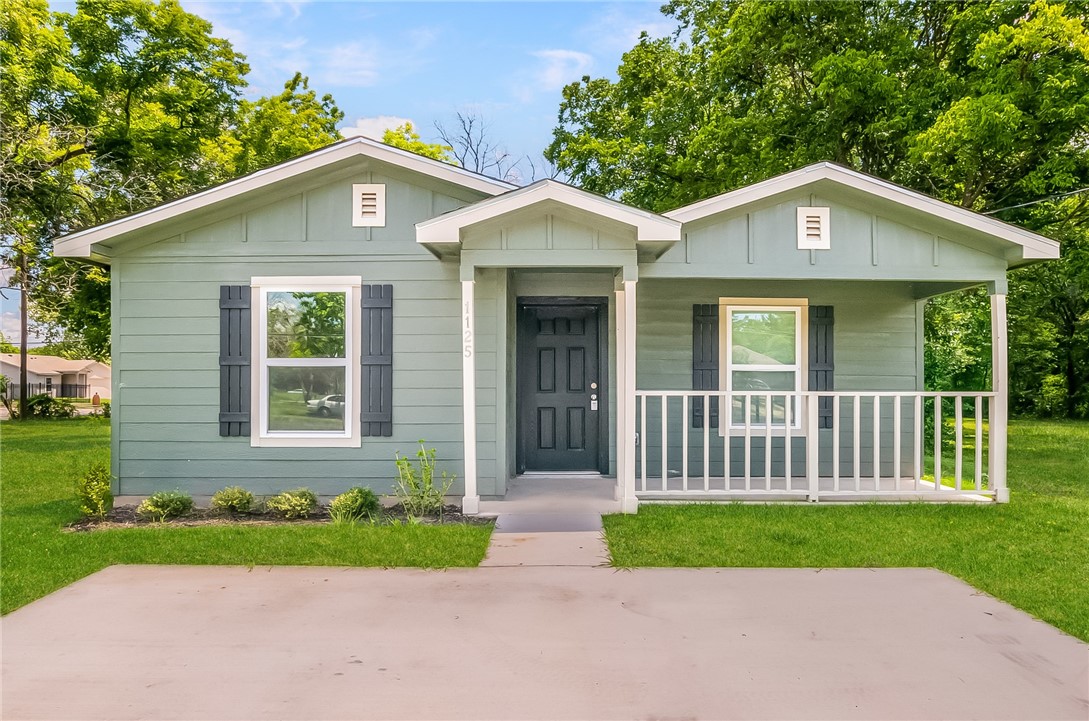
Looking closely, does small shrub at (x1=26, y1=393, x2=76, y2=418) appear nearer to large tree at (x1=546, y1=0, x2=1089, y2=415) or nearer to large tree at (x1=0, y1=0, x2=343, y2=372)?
large tree at (x1=0, y1=0, x2=343, y2=372)

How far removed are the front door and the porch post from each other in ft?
12.5

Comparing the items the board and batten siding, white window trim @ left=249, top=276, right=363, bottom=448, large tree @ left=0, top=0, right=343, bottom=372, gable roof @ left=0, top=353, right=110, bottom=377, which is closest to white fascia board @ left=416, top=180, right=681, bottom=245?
the board and batten siding

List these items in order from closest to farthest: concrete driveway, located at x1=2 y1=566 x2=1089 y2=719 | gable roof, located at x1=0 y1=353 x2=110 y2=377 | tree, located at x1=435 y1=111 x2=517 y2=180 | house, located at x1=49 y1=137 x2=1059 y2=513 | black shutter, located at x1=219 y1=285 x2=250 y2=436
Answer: concrete driveway, located at x1=2 y1=566 x2=1089 y2=719
house, located at x1=49 y1=137 x2=1059 y2=513
black shutter, located at x1=219 y1=285 x2=250 y2=436
tree, located at x1=435 y1=111 x2=517 y2=180
gable roof, located at x1=0 y1=353 x2=110 y2=377

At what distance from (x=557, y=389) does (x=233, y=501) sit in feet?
11.3

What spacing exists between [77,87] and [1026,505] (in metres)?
16.9

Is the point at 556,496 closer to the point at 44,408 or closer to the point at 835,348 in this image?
the point at 835,348

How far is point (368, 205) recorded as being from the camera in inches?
253

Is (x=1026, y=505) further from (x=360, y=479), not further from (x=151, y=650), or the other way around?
(x=151, y=650)

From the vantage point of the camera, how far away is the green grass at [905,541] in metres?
4.18

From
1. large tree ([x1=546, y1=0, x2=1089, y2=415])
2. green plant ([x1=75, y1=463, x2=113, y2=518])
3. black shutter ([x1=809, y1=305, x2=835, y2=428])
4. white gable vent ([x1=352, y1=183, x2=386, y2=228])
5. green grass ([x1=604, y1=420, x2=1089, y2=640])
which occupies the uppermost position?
large tree ([x1=546, y1=0, x2=1089, y2=415])

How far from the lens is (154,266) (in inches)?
254

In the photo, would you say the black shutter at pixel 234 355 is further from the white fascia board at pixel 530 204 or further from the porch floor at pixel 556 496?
the porch floor at pixel 556 496

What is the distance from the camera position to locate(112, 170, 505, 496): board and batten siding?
6430 mm

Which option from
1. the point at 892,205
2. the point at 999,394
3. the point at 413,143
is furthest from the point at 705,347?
the point at 413,143
